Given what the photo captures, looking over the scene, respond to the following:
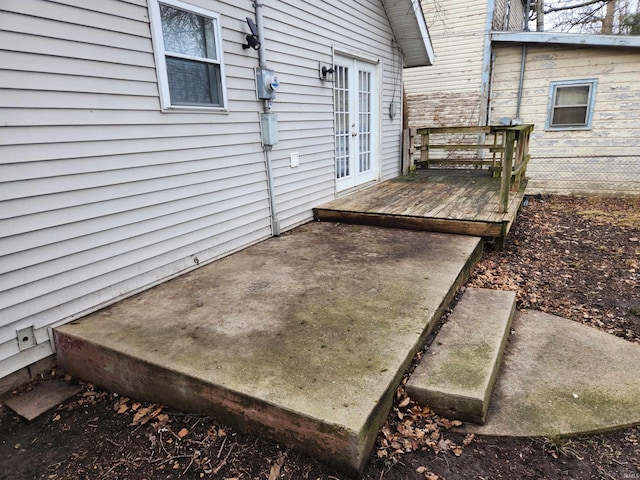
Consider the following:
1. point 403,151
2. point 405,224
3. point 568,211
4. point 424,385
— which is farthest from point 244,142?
point 568,211

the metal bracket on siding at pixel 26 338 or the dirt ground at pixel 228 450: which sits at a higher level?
the metal bracket on siding at pixel 26 338

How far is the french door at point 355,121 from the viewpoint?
19.6 feet

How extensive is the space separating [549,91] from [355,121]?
500 cm

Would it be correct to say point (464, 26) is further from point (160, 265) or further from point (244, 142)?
point (160, 265)

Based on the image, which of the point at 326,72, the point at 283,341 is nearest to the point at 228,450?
the point at 283,341

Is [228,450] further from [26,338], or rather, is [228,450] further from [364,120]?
[364,120]

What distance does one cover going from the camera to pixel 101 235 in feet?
9.18

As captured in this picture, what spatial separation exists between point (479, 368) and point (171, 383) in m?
1.68

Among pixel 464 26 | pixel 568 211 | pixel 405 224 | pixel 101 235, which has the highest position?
pixel 464 26

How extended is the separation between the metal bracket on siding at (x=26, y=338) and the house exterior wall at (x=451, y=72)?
30.6 ft

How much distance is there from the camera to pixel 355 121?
6375 mm

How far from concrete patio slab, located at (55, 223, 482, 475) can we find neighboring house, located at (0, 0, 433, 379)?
0.97 feet

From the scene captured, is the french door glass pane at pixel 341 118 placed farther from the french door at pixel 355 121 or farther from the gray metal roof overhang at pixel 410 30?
the gray metal roof overhang at pixel 410 30

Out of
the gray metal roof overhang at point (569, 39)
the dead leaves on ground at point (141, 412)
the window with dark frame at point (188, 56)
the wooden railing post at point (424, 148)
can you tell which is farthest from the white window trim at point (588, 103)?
the dead leaves on ground at point (141, 412)
